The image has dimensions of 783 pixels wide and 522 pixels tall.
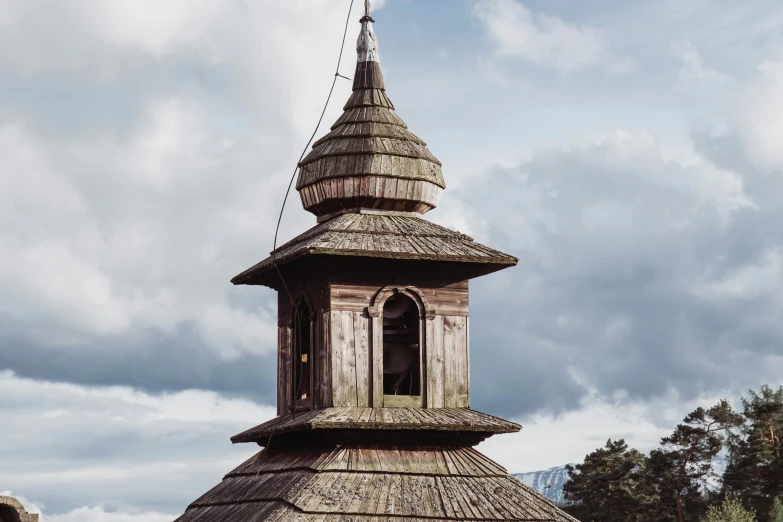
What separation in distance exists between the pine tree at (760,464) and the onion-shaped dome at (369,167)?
3237 cm

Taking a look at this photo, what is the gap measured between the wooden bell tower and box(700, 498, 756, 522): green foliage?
28.0 m

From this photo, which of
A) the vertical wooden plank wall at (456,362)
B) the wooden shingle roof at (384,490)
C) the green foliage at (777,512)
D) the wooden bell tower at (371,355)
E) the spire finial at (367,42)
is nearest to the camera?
the wooden shingle roof at (384,490)

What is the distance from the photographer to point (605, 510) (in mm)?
56750

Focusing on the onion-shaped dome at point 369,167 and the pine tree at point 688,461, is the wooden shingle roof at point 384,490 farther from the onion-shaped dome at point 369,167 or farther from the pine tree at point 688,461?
the pine tree at point 688,461

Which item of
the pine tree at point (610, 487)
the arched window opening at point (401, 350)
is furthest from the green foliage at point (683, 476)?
the arched window opening at point (401, 350)

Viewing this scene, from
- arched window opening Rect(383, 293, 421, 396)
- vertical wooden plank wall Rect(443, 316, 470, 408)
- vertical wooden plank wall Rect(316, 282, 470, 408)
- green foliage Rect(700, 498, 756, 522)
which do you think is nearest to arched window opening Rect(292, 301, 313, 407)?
vertical wooden plank wall Rect(316, 282, 470, 408)

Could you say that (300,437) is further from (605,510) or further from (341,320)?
(605,510)

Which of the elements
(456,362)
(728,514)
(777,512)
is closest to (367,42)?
(456,362)

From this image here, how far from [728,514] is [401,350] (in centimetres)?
2886

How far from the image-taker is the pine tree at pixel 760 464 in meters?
57.4

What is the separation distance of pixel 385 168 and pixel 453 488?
6.33m

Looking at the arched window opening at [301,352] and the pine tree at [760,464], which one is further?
the pine tree at [760,464]

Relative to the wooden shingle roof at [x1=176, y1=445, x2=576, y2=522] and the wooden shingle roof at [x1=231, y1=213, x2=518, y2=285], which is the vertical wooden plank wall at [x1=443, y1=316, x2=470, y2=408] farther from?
the wooden shingle roof at [x1=231, y1=213, x2=518, y2=285]

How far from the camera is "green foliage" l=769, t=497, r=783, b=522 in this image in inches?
2119
